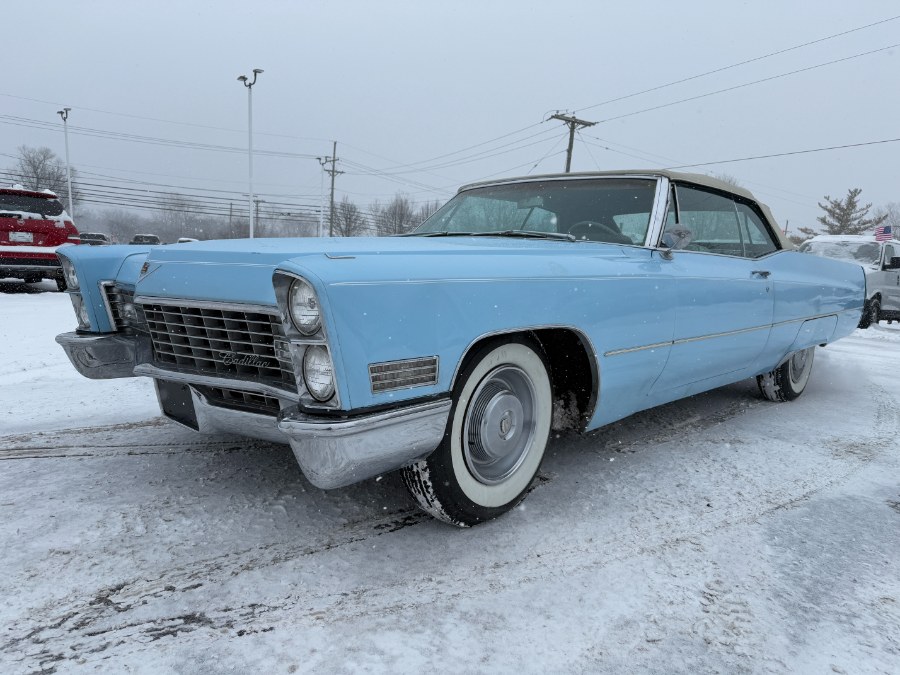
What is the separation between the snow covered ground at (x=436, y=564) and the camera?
5.25ft

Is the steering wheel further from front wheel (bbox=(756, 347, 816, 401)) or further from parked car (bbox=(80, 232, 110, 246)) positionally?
parked car (bbox=(80, 232, 110, 246))

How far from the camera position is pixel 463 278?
2.04 meters

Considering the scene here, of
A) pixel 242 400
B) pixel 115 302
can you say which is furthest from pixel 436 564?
pixel 115 302

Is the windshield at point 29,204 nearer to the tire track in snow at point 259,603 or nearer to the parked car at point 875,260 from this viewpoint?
the tire track in snow at point 259,603

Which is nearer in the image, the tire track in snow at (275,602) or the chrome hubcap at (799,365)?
the tire track in snow at (275,602)

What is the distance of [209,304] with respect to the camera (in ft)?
6.96

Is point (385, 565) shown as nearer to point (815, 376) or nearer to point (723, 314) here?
point (723, 314)

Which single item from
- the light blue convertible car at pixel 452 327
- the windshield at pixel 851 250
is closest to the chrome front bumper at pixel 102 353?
the light blue convertible car at pixel 452 327

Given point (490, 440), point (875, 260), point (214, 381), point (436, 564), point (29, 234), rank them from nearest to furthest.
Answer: point (436, 564), point (214, 381), point (490, 440), point (29, 234), point (875, 260)

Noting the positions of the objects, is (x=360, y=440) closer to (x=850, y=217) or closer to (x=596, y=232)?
(x=596, y=232)

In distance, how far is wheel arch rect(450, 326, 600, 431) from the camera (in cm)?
251

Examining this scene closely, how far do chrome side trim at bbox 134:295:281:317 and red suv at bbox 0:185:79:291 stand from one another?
9.72m

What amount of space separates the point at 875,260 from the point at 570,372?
12050 millimetres

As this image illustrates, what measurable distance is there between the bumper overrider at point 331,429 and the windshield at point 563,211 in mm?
1629
